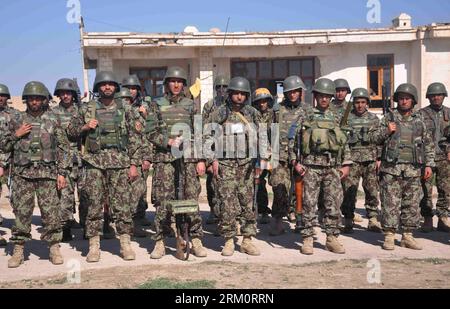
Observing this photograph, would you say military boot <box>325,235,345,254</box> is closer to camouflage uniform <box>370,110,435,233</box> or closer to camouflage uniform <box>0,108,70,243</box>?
camouflage uniform <box>370,110,435,233</box>

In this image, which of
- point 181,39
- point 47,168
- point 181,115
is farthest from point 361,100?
point 181,39

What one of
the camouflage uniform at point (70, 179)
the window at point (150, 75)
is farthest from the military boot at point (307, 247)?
the window at point (150, 75)

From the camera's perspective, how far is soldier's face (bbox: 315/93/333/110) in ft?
23.3

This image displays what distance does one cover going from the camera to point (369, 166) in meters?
8.50

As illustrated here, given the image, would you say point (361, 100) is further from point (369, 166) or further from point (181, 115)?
point (181, 115)

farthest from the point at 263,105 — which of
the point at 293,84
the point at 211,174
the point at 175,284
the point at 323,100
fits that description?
the point at 175,284

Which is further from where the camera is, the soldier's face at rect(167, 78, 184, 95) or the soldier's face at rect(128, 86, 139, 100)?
the soldier's face at rect(128, 86, 139, 100)

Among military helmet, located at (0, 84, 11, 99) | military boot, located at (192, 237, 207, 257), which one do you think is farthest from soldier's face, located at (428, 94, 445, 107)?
military helmet, located at (0, 84, 11, 99)

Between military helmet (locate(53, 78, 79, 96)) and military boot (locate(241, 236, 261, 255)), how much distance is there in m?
3.85

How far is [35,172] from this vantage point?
21.4ft

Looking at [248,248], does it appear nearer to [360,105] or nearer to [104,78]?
[104,78]

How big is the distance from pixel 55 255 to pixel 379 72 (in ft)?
53.3

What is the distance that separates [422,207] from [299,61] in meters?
12.9

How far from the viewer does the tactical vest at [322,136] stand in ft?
23.0
